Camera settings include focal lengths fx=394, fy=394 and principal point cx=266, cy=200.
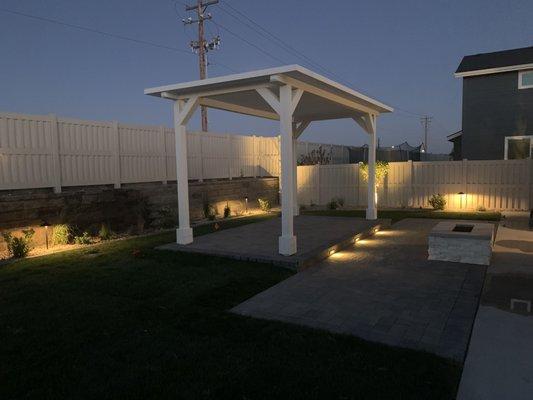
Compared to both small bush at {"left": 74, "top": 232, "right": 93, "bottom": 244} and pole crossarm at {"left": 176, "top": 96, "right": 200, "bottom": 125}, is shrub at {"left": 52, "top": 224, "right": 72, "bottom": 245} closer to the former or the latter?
small bush at {"left": 74, "top": 232, "right": 93, "bottom": 244}

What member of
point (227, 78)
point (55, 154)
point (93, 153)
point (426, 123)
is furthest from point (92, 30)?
point (426, 123)

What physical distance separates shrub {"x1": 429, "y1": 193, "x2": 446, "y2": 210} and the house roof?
5.99 meters

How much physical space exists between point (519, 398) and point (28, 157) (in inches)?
363

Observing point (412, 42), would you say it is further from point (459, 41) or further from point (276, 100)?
point (276, 100)

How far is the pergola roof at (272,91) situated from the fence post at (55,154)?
242 cm

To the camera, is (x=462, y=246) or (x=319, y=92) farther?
(x=319, y=92)

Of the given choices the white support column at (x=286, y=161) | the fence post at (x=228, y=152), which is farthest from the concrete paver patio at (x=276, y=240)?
the fence post at (x=228, y=152)

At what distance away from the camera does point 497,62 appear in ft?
54.3

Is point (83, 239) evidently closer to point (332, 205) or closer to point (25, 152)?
point (25, 152)

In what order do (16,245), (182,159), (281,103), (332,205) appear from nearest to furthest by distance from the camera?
(281,103), (16,245), (182,159), (332,205)

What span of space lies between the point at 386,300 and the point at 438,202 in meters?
10.6

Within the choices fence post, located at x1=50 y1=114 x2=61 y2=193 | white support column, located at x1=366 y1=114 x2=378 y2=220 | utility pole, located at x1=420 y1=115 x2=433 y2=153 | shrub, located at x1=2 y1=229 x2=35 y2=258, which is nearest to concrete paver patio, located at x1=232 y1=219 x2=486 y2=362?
white support column, located at x1=366 y1=114 x2=378 y2=220

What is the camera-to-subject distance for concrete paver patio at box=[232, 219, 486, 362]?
398 centimetres

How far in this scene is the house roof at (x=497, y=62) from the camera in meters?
15.7
